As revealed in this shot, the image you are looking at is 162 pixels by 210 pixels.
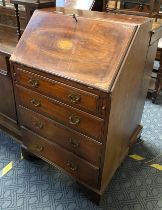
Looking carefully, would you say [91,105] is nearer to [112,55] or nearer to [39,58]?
[112,55]

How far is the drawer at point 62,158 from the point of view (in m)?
1.32

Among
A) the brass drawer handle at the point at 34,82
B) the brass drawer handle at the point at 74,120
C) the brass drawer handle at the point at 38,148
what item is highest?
the brass drawer handle at the point at 34,82

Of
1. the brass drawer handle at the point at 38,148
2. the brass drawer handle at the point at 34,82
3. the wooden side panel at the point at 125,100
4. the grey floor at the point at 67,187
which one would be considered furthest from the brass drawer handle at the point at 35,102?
the grey floor at the point at 67,187

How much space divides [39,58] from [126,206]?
1.07 meters

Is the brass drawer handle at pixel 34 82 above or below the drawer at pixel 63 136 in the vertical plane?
above

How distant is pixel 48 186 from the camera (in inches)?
60.7

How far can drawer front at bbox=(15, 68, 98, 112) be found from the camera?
1066 mm

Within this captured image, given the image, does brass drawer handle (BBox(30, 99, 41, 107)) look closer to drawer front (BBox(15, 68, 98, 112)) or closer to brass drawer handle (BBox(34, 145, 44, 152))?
drawer front (BBox(15, 68, 98, 112))

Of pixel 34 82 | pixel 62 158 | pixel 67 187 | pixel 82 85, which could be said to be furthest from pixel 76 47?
pixel 67 187

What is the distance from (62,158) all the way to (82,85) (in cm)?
60

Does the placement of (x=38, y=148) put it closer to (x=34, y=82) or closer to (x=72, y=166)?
(x=72, y=166)

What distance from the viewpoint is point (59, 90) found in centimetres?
116

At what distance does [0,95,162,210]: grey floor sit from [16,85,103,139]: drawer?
0.55 m

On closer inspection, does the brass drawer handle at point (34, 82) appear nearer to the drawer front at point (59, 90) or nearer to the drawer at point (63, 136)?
the drawer front at point (59, 90)
